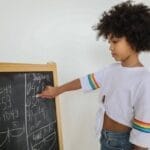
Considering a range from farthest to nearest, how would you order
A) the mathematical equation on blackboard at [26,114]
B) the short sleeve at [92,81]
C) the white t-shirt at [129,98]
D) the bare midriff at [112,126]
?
1. the short sleeve at [92,81]
2. the bare midriff at [112,126]
3. the white t-shirt at [129,98]
4. the mathematical equation on blackboard at [26,114]

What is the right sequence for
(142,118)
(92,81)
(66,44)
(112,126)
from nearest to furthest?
(142,118) → (112,126) → (92,81) → (66,44)

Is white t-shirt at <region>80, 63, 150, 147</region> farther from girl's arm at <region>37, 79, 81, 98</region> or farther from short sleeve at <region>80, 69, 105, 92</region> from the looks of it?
girl's arm at <region>37, 79, 81, 98</region>

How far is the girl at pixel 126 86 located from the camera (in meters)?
1.43

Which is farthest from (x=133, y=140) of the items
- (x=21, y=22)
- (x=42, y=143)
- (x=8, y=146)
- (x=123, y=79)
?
(x=21, y=22)

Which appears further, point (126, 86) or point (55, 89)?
point (55, 89)

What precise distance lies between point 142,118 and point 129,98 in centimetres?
12

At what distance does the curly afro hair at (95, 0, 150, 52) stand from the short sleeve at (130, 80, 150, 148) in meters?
0.20

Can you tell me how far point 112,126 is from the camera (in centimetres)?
156

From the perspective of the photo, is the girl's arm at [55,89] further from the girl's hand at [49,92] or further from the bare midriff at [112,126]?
the bare midriff at [112,126]

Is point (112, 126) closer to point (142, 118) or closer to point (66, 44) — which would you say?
point (142, 118)

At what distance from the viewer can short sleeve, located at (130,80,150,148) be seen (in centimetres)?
140

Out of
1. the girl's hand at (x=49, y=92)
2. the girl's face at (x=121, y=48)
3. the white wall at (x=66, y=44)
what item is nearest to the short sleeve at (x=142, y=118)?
the girl's face at (x=121, y=48)

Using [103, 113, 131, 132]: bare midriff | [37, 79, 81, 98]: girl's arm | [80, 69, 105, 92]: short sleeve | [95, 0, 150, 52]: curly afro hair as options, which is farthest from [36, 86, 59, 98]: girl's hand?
[95, 0, 150, 52]: curly afro hair

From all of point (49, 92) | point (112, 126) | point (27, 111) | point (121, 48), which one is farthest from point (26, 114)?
point (121, 48)
